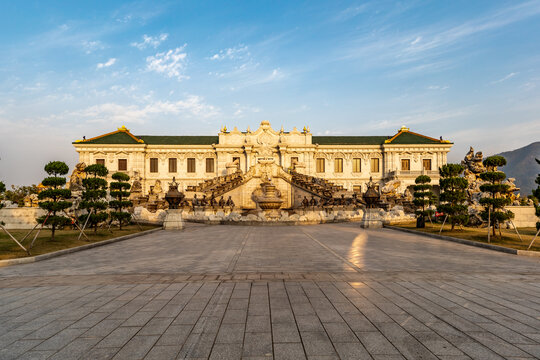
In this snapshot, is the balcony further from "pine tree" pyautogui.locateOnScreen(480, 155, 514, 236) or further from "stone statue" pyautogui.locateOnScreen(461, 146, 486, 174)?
"pine tree" pyautogui.locateOnScreen(480, 155, 514, 236)

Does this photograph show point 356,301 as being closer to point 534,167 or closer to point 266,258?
point 266,258

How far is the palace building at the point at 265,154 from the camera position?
5275cm

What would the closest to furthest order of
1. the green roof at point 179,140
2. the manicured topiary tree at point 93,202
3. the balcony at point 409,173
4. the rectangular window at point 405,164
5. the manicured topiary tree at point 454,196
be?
1. the manicured topiary tree at point 93,202
2. the manicured topiary tree at point 454,196
3. the balcony at point 409,173
4. the rectangular window at point 405,164
5. the green roof at point 179,140

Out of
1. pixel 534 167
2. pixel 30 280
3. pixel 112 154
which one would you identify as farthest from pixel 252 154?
pixel 534 167

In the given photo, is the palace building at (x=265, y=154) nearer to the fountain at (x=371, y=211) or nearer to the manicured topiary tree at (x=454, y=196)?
the fountain at (x=371, y=211)

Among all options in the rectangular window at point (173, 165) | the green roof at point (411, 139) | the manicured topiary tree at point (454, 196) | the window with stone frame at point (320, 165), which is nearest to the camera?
the manicured topiary tree at point (454, 196)

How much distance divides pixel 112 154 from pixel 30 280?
51408 millimetres

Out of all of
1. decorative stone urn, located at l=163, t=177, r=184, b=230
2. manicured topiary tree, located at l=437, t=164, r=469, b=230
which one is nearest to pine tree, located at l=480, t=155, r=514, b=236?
manicured topiary tree, located at l=437, t=164, r=469, b=230

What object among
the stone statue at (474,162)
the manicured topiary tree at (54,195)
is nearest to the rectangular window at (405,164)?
the stone statue at (474,162)

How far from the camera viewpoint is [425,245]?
12.9 m

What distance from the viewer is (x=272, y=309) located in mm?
4996

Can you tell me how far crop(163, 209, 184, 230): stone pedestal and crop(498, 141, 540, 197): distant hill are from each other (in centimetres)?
13102

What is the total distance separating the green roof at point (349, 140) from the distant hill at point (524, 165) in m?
86.4

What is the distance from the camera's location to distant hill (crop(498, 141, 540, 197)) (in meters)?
115
